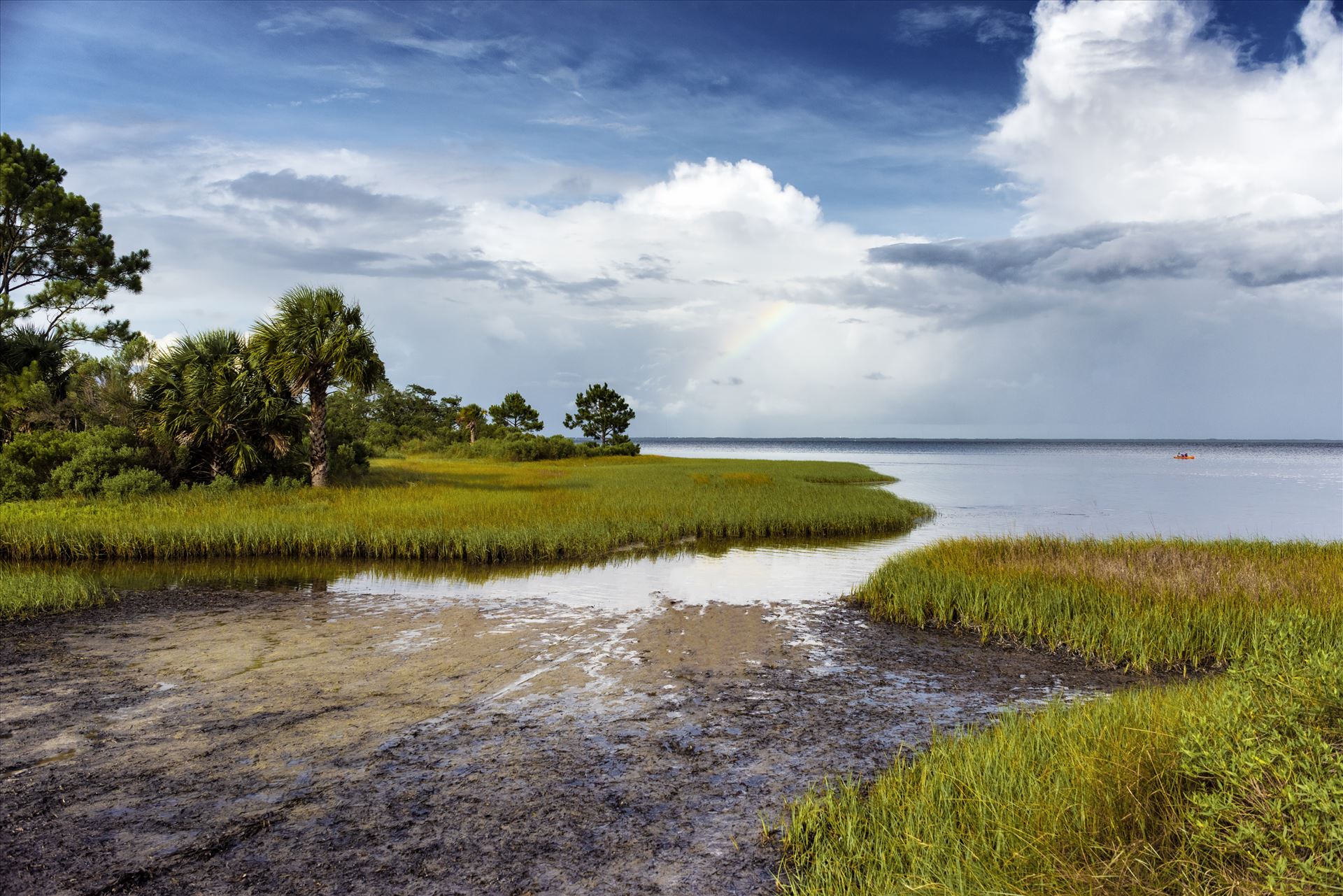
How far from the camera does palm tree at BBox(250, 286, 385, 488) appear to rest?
102ft

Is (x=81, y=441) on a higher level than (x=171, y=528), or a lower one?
higher

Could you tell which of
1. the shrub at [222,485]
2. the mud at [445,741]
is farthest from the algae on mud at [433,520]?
the mud at [445,741]

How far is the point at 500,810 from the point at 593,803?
2.42ft

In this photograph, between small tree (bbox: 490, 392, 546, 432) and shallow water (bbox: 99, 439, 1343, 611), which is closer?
shallow water (bbox: 99, 439, 1343, 611)

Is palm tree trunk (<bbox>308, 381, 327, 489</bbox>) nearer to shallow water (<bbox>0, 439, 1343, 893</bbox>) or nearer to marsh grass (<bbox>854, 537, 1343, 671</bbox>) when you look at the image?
shallow water (<bbox>0, 439, 1343, 893</bbox>)

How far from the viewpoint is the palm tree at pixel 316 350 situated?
1220 inches

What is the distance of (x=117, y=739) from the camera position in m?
7.52

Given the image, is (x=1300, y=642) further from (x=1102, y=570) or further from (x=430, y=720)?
(x=1102, y=570)

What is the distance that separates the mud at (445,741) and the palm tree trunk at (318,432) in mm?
18864

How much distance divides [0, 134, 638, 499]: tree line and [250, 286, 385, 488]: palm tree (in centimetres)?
6

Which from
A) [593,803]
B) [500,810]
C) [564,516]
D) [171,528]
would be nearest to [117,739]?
[500,810]

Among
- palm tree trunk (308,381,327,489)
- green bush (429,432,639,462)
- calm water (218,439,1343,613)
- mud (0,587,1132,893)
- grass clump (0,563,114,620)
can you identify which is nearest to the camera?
mud (0,587,1132,893)

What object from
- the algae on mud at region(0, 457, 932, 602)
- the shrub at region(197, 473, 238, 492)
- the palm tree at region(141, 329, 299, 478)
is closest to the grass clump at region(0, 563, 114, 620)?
the algae on mud at region(0, 457, 932, 602)

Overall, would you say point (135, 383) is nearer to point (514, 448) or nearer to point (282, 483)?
point (282, 483)
